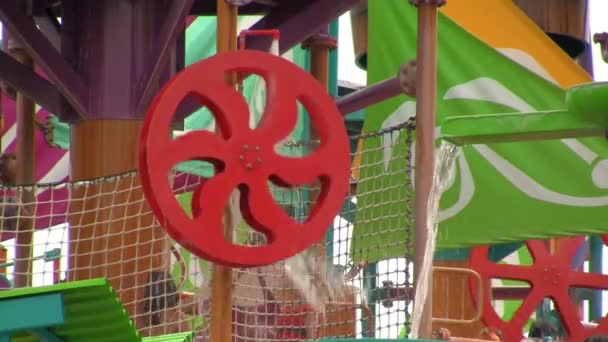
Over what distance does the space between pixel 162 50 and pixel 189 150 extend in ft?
8.08

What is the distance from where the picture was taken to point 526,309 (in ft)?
44.0

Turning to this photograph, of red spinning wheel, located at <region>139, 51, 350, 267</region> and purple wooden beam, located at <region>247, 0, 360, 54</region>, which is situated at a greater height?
purple wooden beam, located at <region>247, 0, 360, 54</region>

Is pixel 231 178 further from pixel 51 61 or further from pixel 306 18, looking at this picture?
pixel 306 18

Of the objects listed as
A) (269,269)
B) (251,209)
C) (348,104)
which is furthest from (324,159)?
(348,104)

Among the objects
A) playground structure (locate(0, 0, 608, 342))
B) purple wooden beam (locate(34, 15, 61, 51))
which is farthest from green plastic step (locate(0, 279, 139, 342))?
purple wooden beam (locate(34, 15, 61, 51))

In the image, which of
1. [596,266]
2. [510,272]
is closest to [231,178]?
[510,272]

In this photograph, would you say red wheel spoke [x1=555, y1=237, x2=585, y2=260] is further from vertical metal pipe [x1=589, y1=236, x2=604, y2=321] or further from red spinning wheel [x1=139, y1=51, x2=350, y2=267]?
red spinning wheel [x1=139, y1=51, x2=350, y2=267]

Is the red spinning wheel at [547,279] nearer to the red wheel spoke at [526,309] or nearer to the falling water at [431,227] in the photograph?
the red wheel spoke at [526,309]

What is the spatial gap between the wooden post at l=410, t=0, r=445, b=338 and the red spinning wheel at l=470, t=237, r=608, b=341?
534 cm

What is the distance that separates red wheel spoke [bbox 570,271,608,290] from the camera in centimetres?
1370

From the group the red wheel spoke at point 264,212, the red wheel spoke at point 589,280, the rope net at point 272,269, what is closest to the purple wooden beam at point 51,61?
the rope net at point 272,269

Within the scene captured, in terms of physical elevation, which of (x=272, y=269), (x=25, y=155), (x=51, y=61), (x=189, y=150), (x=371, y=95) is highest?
(x=51, y=61)

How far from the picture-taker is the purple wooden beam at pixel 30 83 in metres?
9.84

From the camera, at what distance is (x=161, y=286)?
349 inches
